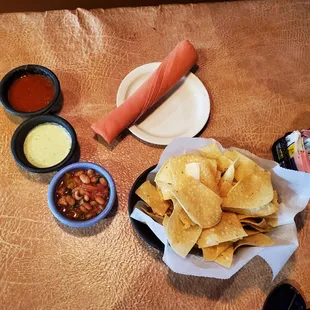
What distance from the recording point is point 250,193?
108cm

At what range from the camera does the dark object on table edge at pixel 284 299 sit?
1.15 meters

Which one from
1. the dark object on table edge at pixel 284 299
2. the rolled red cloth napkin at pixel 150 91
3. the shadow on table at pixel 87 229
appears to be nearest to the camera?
the dark object on table edge at pixel 284 299

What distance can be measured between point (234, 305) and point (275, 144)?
538 mm

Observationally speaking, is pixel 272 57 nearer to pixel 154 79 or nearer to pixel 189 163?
pixel 154 79

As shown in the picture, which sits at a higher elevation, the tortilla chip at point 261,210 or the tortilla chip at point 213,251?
the tortilla chip at point 261,210

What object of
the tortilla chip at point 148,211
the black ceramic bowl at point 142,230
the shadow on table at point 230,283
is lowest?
the shadow on table at point 230,283

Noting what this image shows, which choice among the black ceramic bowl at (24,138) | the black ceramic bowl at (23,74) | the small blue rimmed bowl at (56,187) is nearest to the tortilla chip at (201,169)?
the small blue rimmed bowl at (56,187)

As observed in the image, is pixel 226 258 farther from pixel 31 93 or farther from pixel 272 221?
pixel 31 93

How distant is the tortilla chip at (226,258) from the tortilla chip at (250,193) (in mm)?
115

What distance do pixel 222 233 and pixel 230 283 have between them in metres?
0.23

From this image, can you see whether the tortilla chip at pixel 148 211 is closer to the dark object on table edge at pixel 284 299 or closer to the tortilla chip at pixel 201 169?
the tortilla chip at pixel 201 169

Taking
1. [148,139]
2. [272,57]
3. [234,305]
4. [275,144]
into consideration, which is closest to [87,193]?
[148,139]

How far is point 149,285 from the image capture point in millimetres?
1196

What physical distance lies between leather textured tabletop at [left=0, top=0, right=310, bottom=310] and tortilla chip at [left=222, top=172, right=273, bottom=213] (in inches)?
10.1
